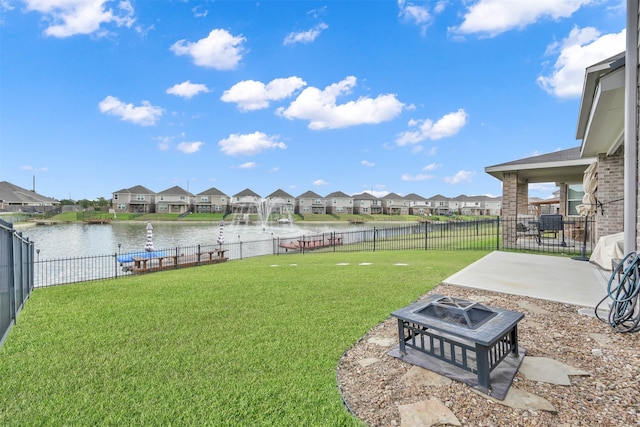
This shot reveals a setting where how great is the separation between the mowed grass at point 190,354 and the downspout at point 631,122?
3.02 metres

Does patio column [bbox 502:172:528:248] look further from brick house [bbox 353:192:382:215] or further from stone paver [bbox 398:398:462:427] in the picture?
brick house [bbox 353:192:382:215]

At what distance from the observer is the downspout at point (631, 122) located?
400 cm

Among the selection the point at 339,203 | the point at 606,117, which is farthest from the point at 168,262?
the point at 339,203

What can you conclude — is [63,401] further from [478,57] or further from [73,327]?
[478,57]

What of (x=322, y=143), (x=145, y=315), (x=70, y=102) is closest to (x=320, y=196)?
(x=322, y=143)

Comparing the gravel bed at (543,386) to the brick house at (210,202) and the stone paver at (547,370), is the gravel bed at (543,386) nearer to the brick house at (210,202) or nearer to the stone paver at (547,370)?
the stone paver at (547,370)

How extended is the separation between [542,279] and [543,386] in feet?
14.9

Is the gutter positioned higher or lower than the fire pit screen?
higher

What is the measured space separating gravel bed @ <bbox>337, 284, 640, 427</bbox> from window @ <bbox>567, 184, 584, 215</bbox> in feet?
44.9

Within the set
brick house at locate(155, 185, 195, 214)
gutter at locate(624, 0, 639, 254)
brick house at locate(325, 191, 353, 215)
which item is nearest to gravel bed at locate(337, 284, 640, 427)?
gutter at locate(624, 0, 639, 254)

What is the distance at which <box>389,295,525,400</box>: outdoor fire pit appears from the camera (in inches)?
92.7

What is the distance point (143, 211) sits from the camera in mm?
72875

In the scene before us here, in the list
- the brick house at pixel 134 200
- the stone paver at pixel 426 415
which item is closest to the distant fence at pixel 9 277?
the stone paver at pixel 426 415

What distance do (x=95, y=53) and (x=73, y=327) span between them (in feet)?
73.8
